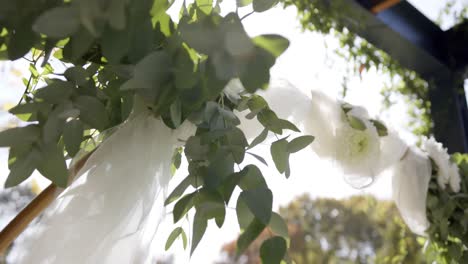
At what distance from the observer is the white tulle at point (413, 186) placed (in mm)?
1305

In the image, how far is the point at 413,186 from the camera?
51.6 inches

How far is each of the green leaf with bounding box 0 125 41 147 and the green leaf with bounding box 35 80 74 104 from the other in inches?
1.0

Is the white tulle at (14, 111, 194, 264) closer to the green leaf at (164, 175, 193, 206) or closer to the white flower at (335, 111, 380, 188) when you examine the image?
the green leaf at (164, 175, 193, 206)

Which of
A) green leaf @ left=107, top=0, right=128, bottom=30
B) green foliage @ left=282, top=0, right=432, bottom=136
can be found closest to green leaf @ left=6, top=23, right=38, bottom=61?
green leaf @ left=107, top=0, right=128, bottom=30

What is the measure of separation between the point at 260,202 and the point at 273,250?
0.13 ft

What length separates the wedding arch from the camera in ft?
1.08

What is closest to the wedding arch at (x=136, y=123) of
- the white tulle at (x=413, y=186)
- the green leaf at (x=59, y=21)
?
the green leaf at (x=59, y=21)

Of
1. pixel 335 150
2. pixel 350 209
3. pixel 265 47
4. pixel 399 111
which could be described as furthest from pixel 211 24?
pixel 350 209

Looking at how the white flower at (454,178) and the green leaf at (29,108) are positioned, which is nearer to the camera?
the green leaf at (29,108)

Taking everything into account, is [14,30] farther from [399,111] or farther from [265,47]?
[399,111]

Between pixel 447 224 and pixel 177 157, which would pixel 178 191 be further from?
pixel 447 224

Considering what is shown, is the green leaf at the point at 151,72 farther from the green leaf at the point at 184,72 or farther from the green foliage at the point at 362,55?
the green foliage at the point at 362,55

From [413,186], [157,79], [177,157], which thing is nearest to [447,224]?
[413,186]

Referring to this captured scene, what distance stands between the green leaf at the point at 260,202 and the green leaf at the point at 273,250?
0.11 ft
